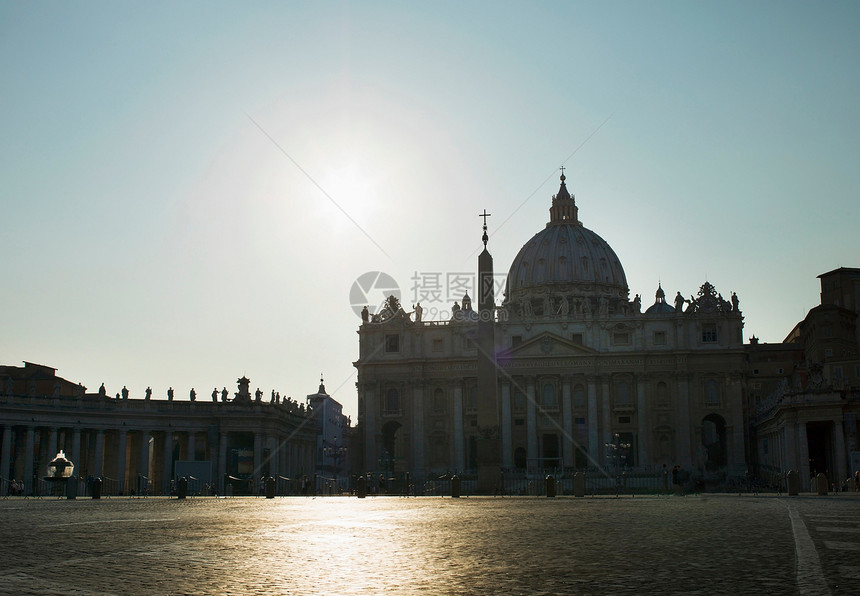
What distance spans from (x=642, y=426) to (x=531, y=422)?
1041cm

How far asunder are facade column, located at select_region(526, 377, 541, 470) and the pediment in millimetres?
2589

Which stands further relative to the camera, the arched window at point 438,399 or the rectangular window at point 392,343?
the rectangular window at point 392,343

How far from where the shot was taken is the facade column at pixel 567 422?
315 feet

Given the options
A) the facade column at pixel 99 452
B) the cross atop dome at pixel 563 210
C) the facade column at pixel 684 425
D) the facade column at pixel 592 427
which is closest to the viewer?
the facade column at pixel 99 452

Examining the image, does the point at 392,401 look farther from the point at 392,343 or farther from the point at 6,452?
the point at 6,452

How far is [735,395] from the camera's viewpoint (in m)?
94.8

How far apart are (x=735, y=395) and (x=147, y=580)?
8952 cm

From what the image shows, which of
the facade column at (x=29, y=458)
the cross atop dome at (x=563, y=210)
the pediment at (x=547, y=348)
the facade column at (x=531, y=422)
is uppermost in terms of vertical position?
the cross atop dome at (x=563, y=210)

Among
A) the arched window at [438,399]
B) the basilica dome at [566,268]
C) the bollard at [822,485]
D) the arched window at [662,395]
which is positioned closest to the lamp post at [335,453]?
the arched window at [438,399]

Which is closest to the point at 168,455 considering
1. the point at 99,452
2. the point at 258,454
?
the point at 99,452

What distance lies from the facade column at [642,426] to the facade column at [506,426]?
39.5ft

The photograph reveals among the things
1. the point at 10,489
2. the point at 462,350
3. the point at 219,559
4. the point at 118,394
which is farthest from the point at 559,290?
the point at 219,559

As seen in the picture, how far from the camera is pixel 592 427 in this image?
318 ft

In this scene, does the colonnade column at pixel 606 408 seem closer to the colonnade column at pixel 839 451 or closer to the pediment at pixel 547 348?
the pediment at pixel 547 348
